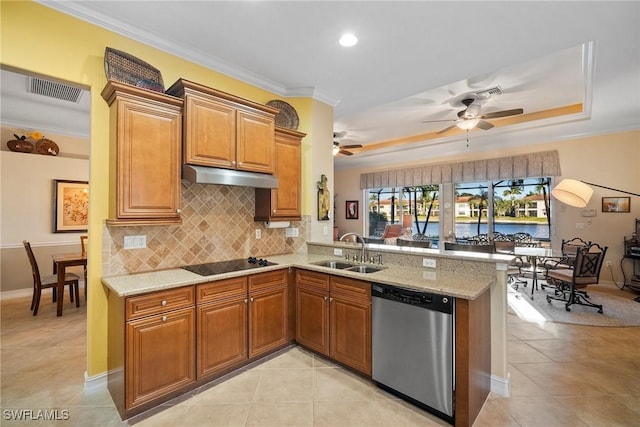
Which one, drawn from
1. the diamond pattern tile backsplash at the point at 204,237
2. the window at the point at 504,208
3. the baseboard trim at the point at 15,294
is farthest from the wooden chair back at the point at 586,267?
the baseboard trim at the point at 15,294

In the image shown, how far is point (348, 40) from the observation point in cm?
268

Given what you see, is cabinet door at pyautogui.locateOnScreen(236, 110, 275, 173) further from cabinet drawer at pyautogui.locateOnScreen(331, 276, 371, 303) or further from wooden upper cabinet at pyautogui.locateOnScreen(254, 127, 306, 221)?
cabinet drawer at pyautogui.locateOnScreen(331, 276, 371, 303)

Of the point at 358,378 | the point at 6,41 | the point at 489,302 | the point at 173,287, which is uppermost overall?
the point at 6,41

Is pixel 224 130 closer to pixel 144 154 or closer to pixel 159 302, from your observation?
pixel 144 154

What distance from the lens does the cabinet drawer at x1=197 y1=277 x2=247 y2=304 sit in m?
2.29

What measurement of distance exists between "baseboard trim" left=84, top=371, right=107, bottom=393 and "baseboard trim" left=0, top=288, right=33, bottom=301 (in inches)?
152

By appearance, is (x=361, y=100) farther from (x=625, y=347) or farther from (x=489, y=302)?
(x=625, y=347)

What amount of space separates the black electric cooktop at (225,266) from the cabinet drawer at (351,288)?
73cm

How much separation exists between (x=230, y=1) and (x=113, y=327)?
8.76ft

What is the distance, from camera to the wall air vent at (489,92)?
405cm

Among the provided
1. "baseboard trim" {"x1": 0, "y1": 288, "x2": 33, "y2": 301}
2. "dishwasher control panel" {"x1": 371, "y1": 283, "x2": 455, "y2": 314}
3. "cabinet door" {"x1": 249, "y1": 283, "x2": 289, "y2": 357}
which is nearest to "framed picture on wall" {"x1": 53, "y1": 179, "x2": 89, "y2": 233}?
"baseboard trim" {"x1": 0, "y1": 288, "x2": 33, "y2": 301}

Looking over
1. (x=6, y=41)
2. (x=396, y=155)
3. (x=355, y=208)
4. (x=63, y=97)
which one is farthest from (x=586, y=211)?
(x=63, y=97)

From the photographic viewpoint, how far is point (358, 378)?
2.47 metres

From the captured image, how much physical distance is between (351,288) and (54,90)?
14.5ft
